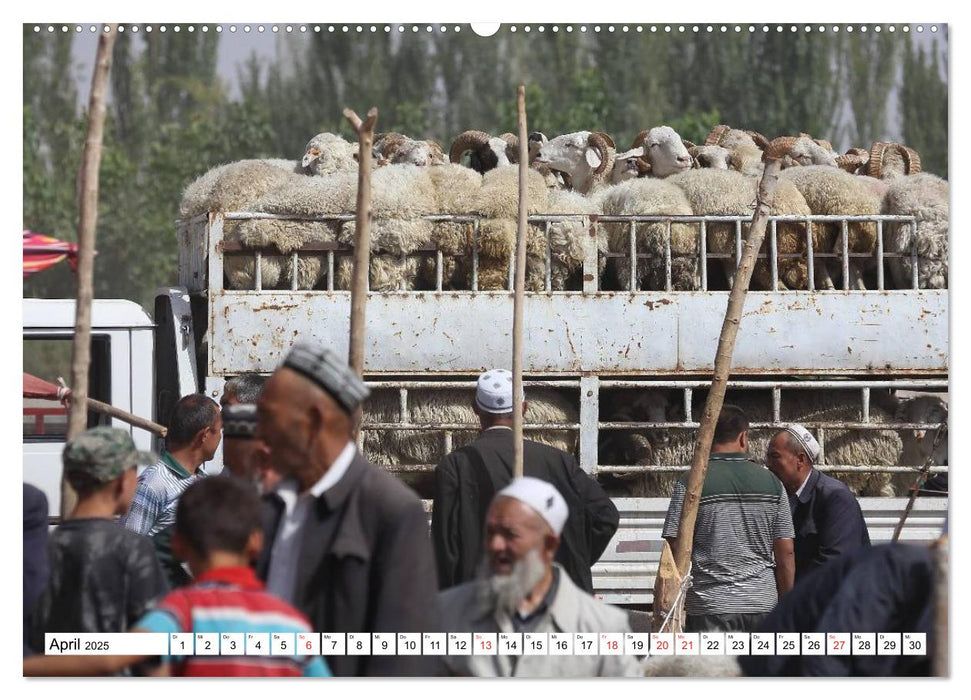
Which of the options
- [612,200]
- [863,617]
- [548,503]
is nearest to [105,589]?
[548,503]

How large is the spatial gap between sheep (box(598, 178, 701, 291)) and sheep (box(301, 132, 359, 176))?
69.9 inches

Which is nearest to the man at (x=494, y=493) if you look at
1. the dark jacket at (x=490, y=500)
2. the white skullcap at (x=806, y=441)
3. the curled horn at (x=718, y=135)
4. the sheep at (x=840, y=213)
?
the dark jacket at (x=490, y=500)

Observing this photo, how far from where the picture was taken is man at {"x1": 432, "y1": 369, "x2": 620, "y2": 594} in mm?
5539

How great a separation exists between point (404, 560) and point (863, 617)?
115cm

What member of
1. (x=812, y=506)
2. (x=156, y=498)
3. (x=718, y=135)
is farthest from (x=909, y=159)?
(x=156, y=498)

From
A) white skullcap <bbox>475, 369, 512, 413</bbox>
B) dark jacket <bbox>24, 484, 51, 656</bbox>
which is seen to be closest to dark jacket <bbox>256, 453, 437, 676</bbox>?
dark jacket <bbox>24, 484, 51, 656</bbox>

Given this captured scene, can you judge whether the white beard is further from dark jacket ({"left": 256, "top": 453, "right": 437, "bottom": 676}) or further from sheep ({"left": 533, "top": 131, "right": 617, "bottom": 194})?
sheep ({"left": 533, "top": 131, "right": 617, "bottom": 194})

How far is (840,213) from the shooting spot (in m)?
7.67

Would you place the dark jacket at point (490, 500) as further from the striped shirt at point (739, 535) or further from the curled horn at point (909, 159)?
the curled horn at point (909, 159)

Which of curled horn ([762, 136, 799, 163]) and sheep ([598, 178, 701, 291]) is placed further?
curled horn ([762, 136, 799, 163])

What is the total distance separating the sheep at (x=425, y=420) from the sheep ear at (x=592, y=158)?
2.48 meters

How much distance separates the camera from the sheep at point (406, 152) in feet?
27.9

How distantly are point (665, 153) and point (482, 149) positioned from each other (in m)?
1.21

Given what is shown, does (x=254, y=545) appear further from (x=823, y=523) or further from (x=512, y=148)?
(x=512, y=148)
